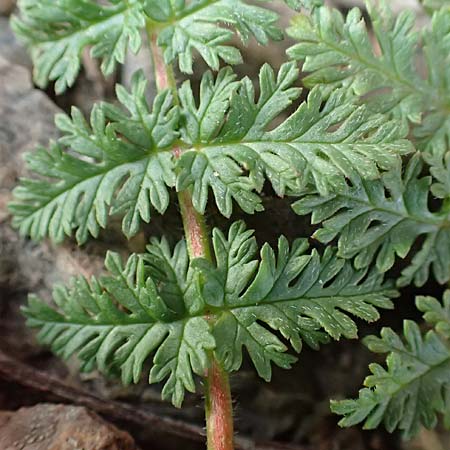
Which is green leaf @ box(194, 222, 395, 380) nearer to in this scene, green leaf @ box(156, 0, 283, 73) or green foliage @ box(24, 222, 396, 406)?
green foliage @ box(24, 222, 396, 406)

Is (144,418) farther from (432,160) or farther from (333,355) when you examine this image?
(432,160)

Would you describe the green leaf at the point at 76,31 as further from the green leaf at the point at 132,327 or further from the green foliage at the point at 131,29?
the green leaf at the point at 132,327

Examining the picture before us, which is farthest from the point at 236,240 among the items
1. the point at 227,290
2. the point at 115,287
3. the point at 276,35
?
the point at 276,35

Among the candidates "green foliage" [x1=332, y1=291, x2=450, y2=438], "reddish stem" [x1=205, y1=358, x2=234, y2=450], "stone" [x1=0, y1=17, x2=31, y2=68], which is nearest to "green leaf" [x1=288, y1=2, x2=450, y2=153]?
"green foliage" [x1=332, y1=291, x2=450, y2=438]

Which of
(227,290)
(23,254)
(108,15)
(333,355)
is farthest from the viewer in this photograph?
(333,355)

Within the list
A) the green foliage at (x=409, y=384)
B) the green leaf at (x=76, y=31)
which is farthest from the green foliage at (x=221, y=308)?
the green leaf at (x=76, y=31)

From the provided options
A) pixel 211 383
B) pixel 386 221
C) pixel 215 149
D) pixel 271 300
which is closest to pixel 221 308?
pixel 271 300

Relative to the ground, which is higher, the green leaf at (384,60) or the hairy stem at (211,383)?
the green leaf at (384,60)

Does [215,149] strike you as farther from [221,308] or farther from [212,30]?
[221,308]
